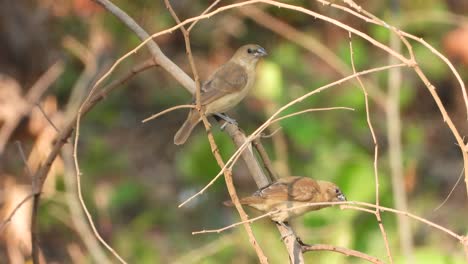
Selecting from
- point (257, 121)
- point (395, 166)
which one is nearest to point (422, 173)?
point (257, 121)

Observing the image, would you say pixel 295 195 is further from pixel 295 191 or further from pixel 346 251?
pixel 346 251

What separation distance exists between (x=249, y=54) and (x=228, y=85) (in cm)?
40

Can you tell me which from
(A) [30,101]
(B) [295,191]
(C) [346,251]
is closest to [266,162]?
(C) [346,251]

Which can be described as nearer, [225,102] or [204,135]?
[225,102]

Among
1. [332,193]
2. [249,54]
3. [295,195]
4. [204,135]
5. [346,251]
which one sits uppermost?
[346,251]

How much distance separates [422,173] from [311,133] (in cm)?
142

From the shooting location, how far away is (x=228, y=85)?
4566 mm

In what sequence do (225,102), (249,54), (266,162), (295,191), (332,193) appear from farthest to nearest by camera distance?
(249,54)
(225,102)
(332,193)
(295,191)
(266,162)

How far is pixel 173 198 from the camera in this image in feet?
23.3

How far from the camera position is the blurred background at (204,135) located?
5.47 m

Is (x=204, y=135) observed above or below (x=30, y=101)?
below

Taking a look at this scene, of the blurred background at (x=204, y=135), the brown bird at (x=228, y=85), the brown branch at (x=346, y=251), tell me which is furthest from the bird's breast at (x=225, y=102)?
the brown branch at (x=346, y=251)

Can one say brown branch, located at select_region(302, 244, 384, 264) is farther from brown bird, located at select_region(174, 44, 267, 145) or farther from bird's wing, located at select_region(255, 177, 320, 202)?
brown bird, located at select_region(174, 44, 267, 145)

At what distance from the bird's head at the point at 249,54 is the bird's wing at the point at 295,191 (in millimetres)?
1424
